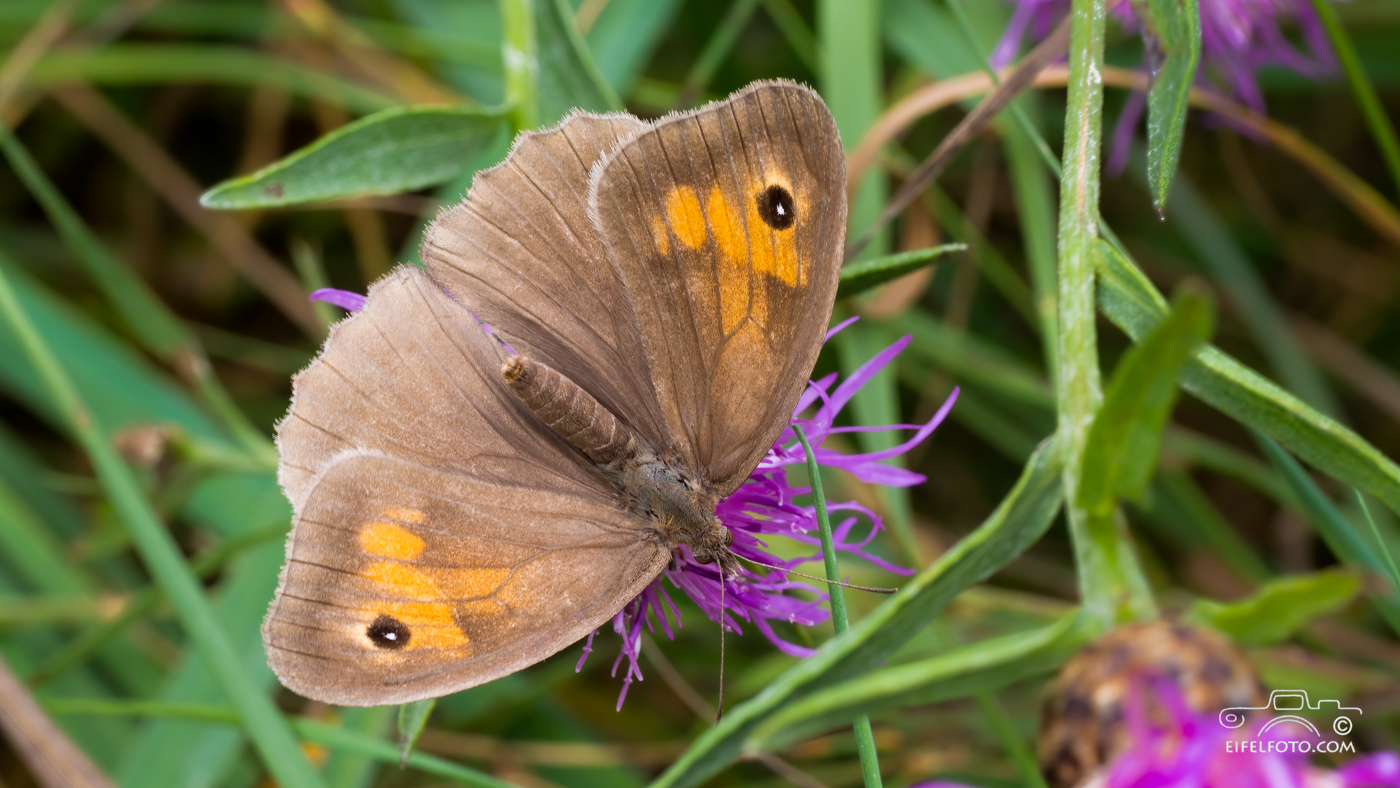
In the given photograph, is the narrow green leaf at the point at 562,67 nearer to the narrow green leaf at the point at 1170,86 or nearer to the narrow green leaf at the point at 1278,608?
the narrow green leaf at the point at 1170,86

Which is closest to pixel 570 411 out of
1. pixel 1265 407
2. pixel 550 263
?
pixel 550 263

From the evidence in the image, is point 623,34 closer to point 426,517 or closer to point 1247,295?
point 426,517

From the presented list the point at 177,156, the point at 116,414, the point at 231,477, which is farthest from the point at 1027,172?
the point at 177,156

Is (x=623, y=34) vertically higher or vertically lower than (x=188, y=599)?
higher

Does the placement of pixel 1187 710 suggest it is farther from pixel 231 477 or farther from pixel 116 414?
pixel 116 414

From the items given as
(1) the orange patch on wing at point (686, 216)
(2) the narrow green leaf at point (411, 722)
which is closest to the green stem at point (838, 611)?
(1) the orange patch on wing at point (686, 216)

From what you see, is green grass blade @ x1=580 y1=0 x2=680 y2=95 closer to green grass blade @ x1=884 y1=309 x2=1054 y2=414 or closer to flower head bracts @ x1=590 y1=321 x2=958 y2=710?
green grass blade @ x1=884 y1=309 x2=1054 y2=414
